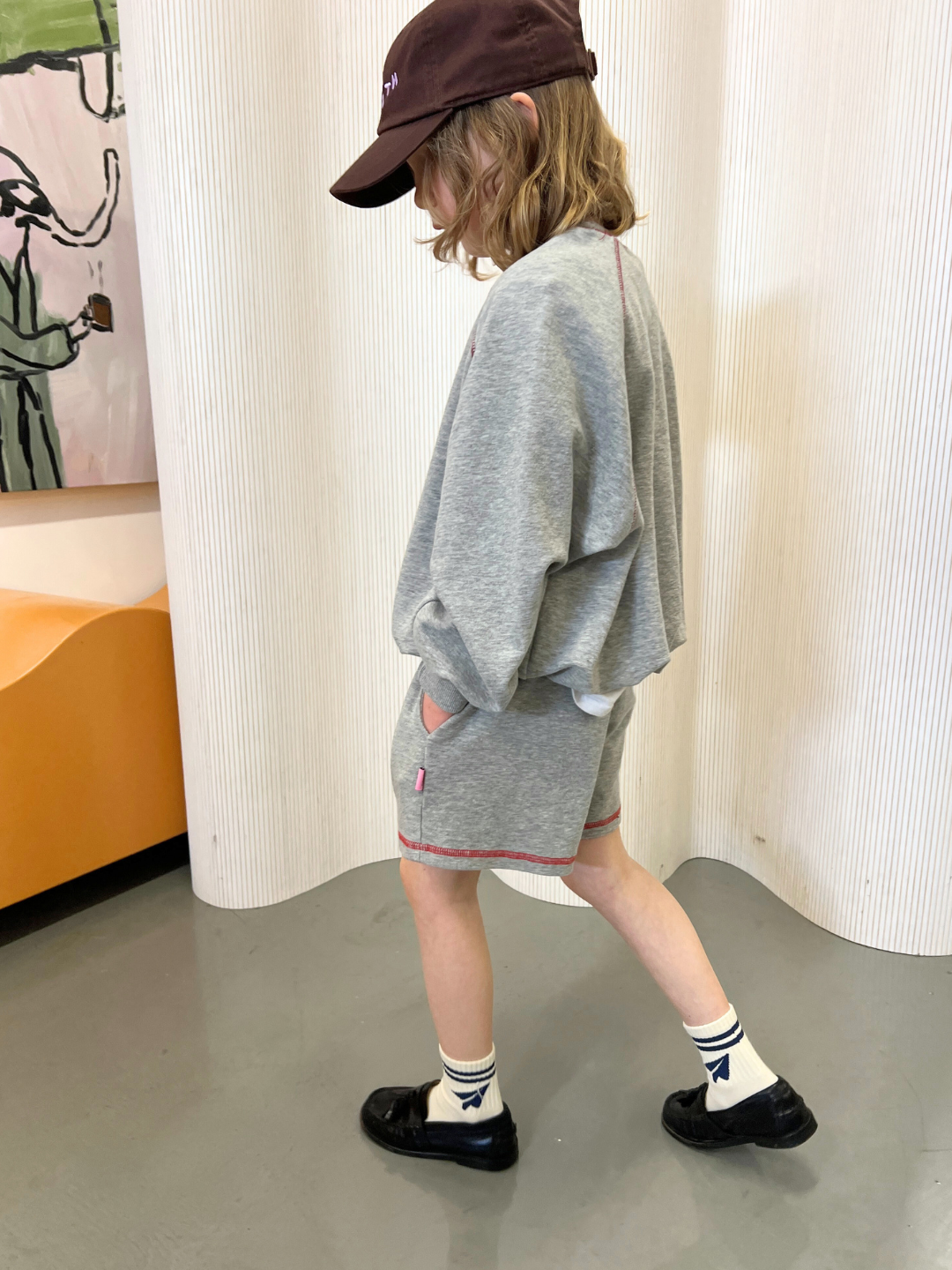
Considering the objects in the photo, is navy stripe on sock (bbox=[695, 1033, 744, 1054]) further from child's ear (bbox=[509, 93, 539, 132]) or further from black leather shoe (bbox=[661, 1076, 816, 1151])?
child's ear (bbox=[509, 93, 539, 132])

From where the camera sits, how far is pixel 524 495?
90cm

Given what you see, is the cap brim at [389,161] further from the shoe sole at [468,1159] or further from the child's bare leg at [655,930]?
the shoe sole at [468,1159]

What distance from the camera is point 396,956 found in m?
1.73

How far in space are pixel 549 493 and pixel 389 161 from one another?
1.31ft

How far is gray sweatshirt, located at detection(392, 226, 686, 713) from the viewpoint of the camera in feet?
2.95

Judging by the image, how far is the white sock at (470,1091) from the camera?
3.99 ft

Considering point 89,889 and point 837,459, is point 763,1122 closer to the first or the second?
point 837,459

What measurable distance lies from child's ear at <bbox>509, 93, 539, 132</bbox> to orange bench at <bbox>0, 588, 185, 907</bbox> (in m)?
1.28

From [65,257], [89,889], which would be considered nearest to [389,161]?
[65,257]

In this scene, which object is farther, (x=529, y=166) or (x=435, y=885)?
(x=435, y=885)

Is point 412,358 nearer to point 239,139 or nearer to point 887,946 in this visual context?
point 239,139

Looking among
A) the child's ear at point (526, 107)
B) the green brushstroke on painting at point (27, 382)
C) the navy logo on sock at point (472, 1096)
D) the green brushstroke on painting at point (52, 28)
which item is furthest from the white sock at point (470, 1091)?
the green brushstroke on painting at point (52, 28)

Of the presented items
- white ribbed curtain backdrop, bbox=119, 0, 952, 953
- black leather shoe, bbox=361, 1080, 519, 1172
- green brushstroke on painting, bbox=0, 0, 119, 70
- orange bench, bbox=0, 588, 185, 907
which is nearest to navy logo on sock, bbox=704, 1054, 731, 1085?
black leather shoe, bbox=361, 1080, 519, 1172

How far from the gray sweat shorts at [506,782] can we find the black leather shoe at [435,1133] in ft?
1.31
